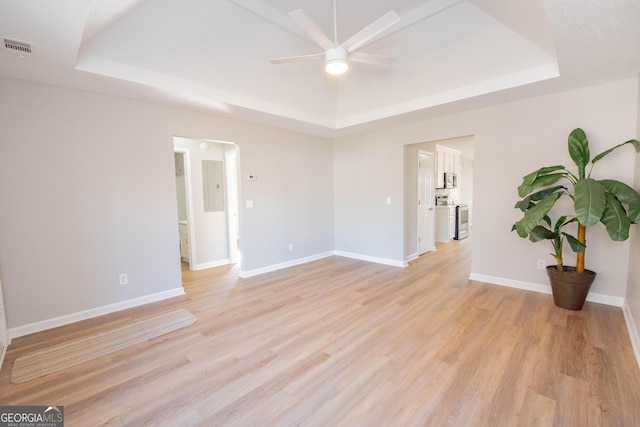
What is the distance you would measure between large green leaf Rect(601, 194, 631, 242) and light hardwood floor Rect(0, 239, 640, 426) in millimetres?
936

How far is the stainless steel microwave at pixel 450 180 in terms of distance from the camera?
715 centimetres

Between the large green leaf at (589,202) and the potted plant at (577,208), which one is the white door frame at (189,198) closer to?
the potted plant at (577,208)

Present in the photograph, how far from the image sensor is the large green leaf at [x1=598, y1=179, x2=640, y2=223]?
2440 mm

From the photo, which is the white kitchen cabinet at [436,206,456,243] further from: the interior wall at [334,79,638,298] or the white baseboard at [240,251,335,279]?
the white baseboard at [240,251,335,279]

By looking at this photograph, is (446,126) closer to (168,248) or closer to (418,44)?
(418,44)

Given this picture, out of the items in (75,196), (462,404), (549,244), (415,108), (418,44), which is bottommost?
(462,404)

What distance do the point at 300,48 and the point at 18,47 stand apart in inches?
99.2

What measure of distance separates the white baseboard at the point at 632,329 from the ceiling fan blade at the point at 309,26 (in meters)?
3.51

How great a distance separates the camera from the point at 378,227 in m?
5.29

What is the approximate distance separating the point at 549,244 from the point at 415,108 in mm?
2521

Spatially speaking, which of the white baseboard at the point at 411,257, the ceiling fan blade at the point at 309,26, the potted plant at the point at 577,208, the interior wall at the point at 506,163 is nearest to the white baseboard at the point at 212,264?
the interior wall at the point at 506,163

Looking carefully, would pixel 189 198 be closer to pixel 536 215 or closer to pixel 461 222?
pixel 536 215

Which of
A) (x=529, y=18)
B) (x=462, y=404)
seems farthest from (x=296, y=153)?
(x=462, y=404)

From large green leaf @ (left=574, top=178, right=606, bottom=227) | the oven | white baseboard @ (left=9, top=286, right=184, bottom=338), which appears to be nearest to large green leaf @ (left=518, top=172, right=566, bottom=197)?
large green leaf @ (left=574, top=178, right=606, bottom=227)
